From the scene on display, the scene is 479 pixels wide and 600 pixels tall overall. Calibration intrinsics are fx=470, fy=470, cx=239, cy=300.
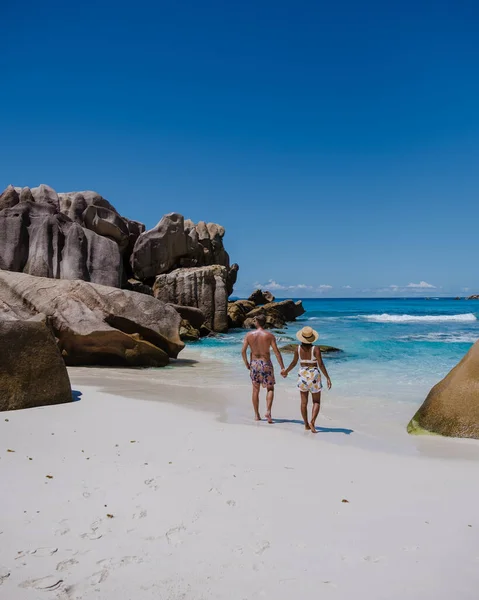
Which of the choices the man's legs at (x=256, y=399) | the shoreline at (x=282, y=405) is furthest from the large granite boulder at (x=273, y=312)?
the man's legs at (x=256, y=399)

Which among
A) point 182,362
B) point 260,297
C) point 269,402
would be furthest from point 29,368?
point 260,297

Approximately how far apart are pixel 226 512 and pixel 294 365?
340 centimetres

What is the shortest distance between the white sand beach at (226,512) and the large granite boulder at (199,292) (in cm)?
2150

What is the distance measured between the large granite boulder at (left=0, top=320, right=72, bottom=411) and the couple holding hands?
113 inches

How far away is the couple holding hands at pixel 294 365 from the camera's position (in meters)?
6.70

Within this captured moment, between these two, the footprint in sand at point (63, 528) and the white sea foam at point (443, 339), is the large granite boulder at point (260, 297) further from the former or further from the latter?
the footprint in sand at point (63, 528)

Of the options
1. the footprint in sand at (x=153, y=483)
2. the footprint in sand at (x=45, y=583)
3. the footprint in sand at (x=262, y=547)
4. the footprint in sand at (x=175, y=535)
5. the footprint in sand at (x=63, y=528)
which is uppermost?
the footprint in sand at (x=63, y=528)

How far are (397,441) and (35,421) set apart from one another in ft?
15.9

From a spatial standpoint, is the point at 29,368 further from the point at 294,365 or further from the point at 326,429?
the point at 326,429

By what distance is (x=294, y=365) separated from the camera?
6.87m

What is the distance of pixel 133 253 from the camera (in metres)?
31.7

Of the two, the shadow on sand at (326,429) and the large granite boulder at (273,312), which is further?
the large granite boulder at (273,312)

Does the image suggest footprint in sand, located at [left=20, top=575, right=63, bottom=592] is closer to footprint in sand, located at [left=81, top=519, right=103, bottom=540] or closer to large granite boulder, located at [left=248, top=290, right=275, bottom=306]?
footprint in sand, located at [left=81, top=519, right=103, bottom=540]

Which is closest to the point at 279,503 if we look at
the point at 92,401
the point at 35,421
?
the point at 35,421
